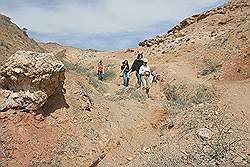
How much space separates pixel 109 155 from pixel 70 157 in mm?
961

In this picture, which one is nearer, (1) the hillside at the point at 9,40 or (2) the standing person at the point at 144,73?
(1) the hillside at the point at 9,40

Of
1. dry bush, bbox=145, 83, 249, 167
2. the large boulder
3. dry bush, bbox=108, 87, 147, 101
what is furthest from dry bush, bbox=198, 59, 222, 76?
the large boulder

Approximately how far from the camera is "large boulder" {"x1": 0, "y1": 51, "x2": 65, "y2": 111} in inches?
299

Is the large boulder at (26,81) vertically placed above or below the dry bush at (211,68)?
above

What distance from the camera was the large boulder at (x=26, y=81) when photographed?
758cm

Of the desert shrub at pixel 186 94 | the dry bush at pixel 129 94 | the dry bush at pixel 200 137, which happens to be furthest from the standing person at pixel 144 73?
the dry bush at pixel 200 137

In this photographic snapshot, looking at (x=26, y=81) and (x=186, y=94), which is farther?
(x=186, y=94)

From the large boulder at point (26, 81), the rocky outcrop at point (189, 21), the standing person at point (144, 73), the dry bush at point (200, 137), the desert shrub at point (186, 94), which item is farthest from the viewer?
the rocky outcrop at point (189, 21)

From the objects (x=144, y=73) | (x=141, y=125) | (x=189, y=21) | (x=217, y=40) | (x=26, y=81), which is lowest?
(x=141, y=125)

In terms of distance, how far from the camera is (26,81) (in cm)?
773

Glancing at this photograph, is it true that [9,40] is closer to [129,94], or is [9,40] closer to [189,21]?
[129,94]

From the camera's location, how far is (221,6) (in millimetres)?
27328

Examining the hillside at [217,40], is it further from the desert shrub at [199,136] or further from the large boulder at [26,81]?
the large boulder at [26,81]

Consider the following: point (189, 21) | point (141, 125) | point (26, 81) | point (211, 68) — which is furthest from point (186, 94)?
point (189, 21)
